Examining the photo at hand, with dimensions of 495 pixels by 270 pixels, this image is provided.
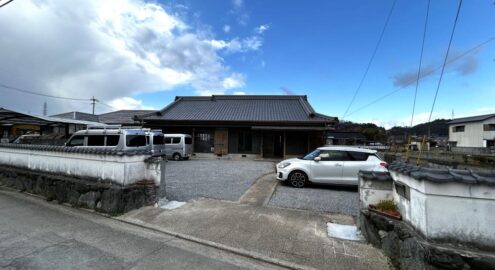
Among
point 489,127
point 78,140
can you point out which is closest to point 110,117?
point 78,140

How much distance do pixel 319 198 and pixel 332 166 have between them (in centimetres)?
148

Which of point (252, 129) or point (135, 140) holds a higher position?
point (252, 129)

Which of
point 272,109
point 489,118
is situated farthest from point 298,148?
point 489,118

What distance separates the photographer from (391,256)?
3244 millimetres

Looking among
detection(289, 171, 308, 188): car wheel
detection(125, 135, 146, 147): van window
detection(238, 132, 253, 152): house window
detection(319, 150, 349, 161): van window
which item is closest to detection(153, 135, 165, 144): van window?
detection(125, 135, 146, 147): van window

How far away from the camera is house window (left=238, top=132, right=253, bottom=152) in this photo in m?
18.0

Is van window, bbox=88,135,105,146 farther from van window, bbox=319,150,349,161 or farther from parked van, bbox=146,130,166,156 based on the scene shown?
van window, bbox=319,150,349,161

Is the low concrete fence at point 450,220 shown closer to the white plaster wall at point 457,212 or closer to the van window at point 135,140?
the white plaster wall at point 457,212

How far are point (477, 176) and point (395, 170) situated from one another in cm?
109

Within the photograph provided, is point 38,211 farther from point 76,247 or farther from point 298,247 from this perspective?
point 298,247

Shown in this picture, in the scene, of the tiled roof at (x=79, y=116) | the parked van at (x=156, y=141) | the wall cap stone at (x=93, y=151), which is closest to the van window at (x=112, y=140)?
the parked van at (x=156, y=141)

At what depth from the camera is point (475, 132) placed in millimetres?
39031

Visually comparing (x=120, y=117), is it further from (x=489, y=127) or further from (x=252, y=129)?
(x=489, y=127)

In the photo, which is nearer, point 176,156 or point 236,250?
point 236,250
